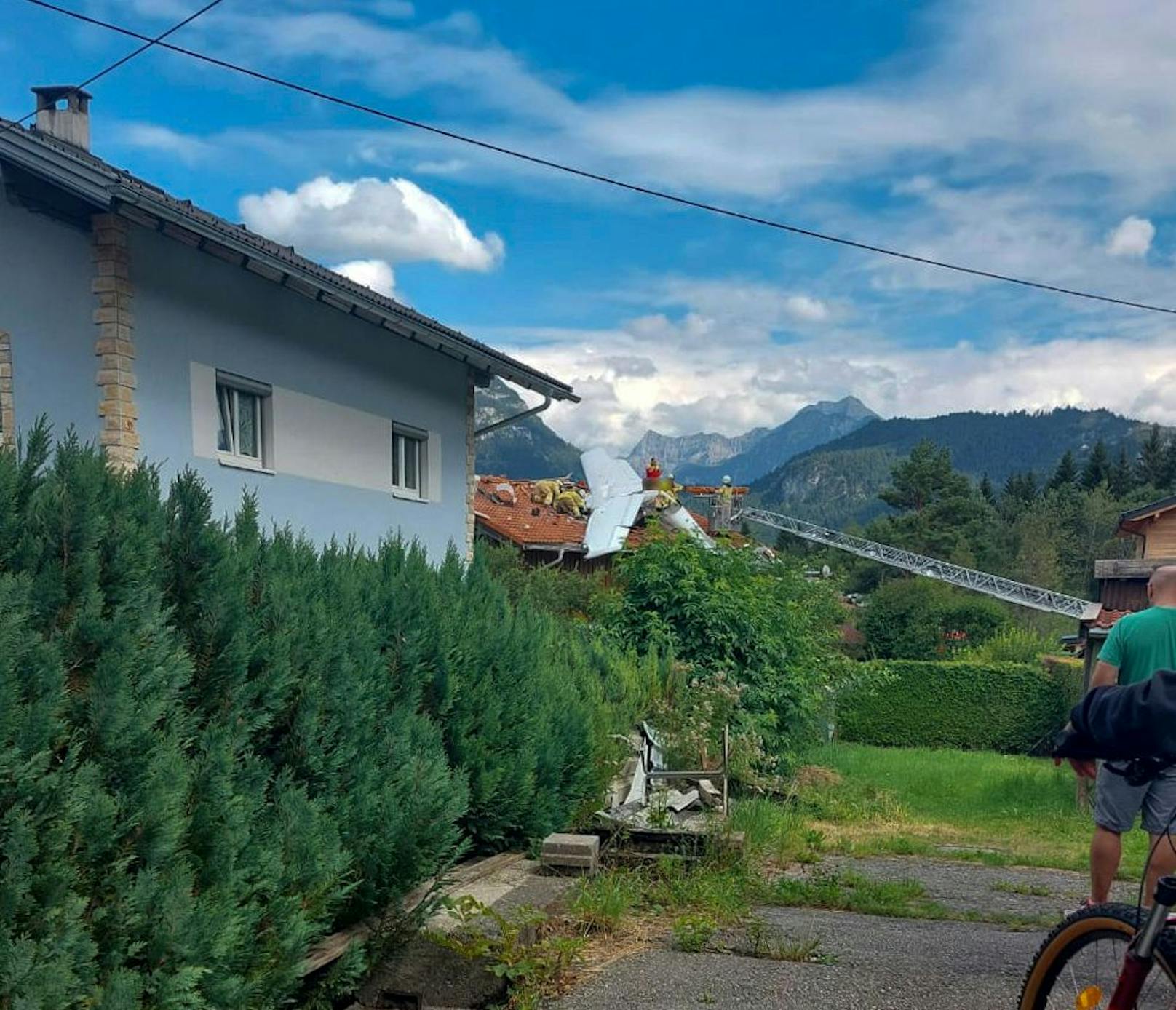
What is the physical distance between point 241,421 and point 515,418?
529 cm

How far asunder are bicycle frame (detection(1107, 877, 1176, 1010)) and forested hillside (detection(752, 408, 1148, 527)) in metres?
149

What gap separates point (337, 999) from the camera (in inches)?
150

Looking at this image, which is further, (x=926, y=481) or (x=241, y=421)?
(x=926, y=481)

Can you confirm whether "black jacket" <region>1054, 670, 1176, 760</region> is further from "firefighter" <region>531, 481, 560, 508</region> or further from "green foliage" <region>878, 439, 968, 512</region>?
"green foliage" <region>878, 439, 968, 512</region>

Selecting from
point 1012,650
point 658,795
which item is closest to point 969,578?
point 1012,650

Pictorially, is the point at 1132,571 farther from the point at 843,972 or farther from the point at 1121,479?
the point at 1121,479

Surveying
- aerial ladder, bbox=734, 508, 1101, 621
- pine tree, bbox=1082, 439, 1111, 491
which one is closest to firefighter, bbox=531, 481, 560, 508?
aerial ladder, bbox=734, 508, 1101, 621

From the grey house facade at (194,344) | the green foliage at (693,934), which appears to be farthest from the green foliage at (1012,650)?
the green foliage at (693,934)

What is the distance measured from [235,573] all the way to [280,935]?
46.8 inches

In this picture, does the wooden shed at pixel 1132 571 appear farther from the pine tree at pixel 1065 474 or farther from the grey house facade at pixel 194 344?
the pine tree at pixel 1065 474

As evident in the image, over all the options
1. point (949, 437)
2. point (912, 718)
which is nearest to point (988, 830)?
point (912, 718)

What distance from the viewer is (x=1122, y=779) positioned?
177 inches

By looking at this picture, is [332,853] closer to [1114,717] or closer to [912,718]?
[1114,717]

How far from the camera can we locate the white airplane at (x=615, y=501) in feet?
79.8
